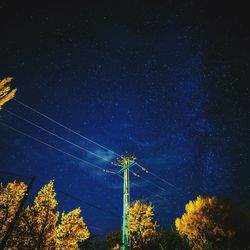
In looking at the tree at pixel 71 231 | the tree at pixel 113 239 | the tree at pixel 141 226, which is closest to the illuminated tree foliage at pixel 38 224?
the tree at pixel 71 231

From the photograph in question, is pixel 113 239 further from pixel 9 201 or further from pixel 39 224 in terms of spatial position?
pixel 9 201

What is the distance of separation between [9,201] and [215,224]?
19249 millimetres

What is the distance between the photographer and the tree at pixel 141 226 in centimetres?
2319

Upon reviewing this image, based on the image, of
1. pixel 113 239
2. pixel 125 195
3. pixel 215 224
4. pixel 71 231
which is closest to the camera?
pixel 125 195

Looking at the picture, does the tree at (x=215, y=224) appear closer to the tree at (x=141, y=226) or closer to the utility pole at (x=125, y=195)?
the tree at (x=141, y=226)

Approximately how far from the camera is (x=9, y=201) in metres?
21.4

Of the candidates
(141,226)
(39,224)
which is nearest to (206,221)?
(141,226)

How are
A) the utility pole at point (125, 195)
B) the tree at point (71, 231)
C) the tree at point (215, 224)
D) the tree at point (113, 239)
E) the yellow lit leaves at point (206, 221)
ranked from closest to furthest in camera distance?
the utility pole at point (125, 195) → the tree at point (215, 224) → the yellow lit leaves at point (206, 221) → the tree at point (71, 231) → the tree at point (113, 239)

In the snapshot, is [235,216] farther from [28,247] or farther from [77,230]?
[28,247]

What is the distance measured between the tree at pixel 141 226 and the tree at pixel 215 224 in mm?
2814

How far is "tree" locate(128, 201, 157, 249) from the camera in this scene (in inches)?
913

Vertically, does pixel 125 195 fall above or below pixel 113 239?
below

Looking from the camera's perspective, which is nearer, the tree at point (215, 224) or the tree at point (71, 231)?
the tree at point (215, 224)

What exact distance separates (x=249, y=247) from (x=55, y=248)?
1720 centimetres
